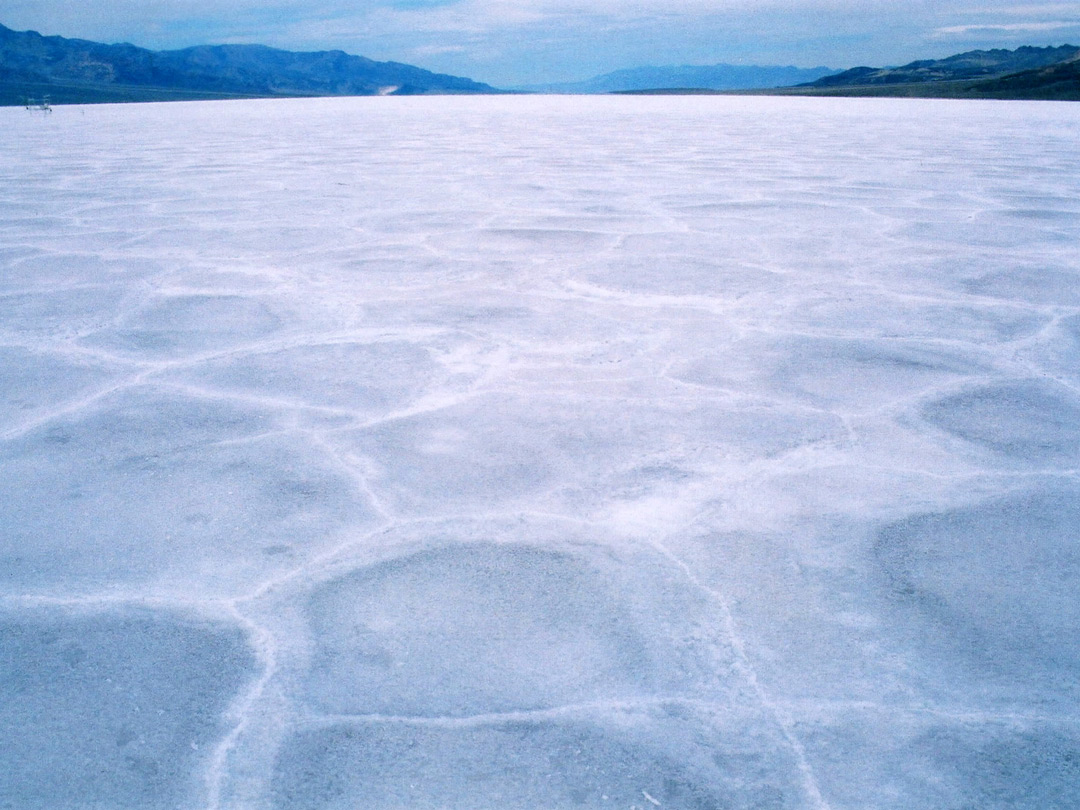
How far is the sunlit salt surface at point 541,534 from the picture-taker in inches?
38.8

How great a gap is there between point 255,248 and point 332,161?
14.6 ft

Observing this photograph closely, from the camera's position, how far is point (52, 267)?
3.40 metres


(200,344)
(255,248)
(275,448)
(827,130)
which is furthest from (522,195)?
(827,130)

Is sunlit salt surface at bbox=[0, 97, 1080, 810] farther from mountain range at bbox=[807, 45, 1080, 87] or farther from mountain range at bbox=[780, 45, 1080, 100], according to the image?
mountain range at bbox=[807, 45, 1080, 87]

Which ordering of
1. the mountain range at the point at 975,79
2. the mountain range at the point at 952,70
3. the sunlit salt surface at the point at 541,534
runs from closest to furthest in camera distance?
1. the sunlit salt surface at the point at 541,534
2. the mountain range at the point at 975,79
3. the mountain range at the point at 952,70

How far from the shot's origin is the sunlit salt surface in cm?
98

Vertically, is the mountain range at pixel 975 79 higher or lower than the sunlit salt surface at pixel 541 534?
higher

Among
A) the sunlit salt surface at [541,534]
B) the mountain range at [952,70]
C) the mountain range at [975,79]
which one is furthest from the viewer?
the mountain range at [952,70]

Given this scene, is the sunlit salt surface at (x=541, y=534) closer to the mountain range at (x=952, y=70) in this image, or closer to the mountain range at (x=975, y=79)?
the mountain range at (x=975, y=79)

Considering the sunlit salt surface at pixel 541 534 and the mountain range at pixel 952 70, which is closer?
the sunlit salt surface at pixel 541 534

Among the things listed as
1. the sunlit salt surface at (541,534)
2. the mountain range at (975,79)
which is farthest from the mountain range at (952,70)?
the sunlit salt surface at (541,534)

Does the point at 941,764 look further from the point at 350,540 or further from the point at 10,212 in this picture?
the point at 10,212

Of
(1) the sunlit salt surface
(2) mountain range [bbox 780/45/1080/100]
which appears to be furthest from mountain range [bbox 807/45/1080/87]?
(1) the sunlit salt surface

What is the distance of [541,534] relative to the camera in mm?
1425
